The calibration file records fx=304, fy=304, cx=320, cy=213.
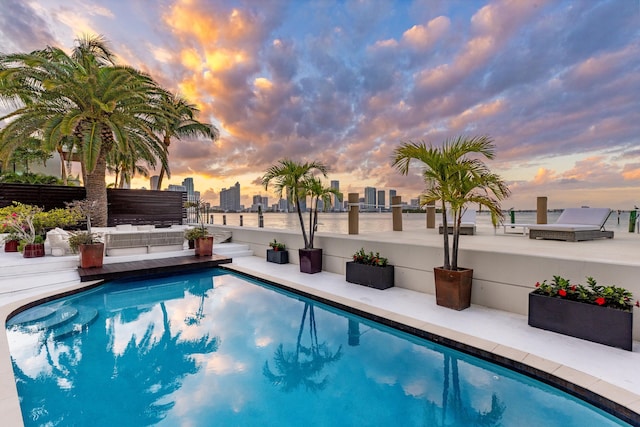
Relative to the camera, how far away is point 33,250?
736 cm

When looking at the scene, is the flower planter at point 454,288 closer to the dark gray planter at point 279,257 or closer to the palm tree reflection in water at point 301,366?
the palm tree reflection in water at point 301,366

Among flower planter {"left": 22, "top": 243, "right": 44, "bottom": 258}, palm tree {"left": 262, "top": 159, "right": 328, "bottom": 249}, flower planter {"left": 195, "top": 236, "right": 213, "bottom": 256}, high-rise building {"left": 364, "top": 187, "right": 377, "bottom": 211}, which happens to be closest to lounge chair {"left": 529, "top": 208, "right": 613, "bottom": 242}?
high-rise building {"left": 364, "top": 187, "right": 377, "bottom": 211}

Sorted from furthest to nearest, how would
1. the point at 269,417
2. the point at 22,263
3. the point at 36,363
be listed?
1. the point at 22,263
2. the point at 36,363
3. the point at 269,417

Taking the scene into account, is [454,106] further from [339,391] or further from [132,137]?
[132,137]

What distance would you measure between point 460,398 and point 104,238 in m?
8.97

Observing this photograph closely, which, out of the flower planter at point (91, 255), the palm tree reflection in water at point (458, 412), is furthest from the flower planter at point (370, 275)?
the flower planter at point (91, 255)

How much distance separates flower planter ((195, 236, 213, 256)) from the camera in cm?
882

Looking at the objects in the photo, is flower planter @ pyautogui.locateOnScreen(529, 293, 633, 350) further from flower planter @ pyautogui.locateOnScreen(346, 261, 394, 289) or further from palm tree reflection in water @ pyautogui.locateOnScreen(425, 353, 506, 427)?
flower planter @ pyautogui.locateOnScreen(346, 261, 394, 289)

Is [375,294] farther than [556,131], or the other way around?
[556,131]

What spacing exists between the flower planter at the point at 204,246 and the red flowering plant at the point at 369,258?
4.76m

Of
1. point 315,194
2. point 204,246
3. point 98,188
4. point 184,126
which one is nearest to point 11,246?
point 98,188

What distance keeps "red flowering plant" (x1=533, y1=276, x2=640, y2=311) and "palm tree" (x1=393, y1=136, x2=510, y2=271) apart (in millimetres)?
1093

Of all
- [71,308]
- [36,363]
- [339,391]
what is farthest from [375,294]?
[71,308]

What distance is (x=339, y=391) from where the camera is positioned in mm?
2859
